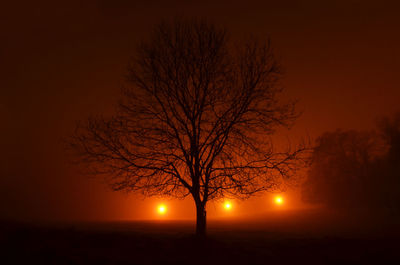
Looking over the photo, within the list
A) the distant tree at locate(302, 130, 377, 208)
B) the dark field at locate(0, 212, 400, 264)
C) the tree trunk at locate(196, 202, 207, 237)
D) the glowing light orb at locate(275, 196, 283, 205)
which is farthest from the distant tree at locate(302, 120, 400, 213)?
the glowing light orb at locate(275, 196, 283, 205)

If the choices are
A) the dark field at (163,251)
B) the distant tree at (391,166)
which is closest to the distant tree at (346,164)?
the distant tree at (391,166)

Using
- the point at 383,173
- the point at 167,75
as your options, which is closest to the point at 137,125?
the point at 167,75

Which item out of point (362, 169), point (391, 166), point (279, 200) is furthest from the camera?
point (279, 200)

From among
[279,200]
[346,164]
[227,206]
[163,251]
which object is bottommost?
[163,251]

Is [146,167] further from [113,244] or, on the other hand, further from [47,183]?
[47,183]

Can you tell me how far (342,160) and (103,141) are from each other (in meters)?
28.9

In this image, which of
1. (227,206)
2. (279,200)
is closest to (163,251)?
(227,206)

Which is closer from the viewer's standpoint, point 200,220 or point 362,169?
point 200,220

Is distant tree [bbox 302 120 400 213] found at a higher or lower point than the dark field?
higher

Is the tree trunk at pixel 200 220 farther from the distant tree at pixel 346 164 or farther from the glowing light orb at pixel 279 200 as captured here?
the glowing light orb at pixel 279 200

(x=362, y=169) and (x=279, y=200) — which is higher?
(x=362, y=169)

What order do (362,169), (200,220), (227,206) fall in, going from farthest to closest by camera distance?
(227,206), (362,169), (200,220)

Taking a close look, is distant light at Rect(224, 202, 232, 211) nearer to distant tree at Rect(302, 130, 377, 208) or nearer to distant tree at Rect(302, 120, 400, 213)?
distant tree at Rect(302, 120, 400, 213)

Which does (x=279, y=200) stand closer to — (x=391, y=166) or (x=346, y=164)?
(x=346, y=164)
